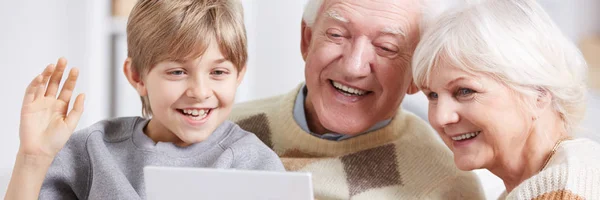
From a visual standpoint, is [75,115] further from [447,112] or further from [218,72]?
[447,112]

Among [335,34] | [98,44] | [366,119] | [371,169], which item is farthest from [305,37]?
[98,44]

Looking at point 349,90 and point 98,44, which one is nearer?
point 349,90

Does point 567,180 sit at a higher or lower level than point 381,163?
higher

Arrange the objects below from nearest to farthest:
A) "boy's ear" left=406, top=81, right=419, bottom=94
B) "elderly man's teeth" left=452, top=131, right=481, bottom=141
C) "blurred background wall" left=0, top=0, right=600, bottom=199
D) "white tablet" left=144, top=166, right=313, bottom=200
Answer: "white tablet" left=144, top=166, right=313, bottom=200 → "elderly man's teeth" left=452, top=131, right=481, bottom=141 → "boy's ear" left=406, top=81, right=419, bottom=94 → "blurred background wall" left=0, top=0, right=600, bottom=199

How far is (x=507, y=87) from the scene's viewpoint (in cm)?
165

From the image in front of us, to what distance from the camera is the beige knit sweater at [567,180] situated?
148 cm

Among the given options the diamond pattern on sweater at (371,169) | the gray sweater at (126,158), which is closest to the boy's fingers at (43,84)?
the gray sweater at (126,158)

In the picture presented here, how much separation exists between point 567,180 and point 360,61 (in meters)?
0.62

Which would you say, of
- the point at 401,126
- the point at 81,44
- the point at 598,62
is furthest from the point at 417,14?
the point at 81,44

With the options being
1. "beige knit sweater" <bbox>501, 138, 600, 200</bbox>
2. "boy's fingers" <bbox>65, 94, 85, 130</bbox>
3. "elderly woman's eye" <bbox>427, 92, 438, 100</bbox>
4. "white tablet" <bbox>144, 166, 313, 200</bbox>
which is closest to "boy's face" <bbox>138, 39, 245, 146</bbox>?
"boy's fingers" <bbox>65, 94, 85, 130</bbox>

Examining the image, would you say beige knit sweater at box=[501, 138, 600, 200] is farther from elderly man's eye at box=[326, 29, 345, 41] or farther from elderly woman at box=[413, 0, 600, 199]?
elderly man's eye at box=[326, 29, 345, 41]

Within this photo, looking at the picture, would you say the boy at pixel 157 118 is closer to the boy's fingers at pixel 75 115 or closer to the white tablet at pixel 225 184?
the boy's fingers at pixel 75 115

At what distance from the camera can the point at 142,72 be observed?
1.74 m

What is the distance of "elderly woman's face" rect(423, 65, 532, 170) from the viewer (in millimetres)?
1651
